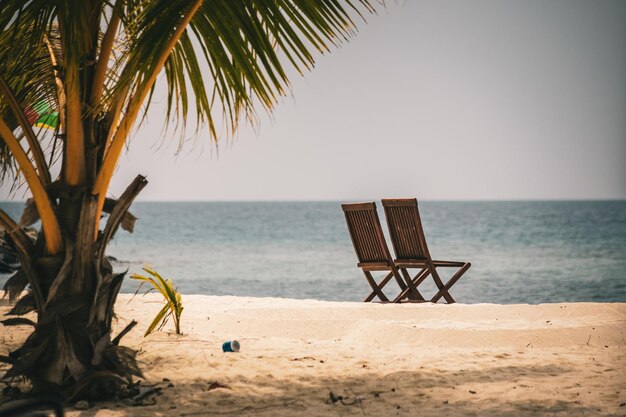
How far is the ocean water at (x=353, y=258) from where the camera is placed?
15289 millimetres

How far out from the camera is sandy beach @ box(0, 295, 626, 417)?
12.9 feet

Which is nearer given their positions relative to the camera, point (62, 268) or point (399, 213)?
point (62, 268)

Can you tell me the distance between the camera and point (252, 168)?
70.0m

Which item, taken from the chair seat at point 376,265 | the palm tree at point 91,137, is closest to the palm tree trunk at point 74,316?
the palm tree at point 91,137

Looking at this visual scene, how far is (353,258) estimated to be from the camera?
2522 cm

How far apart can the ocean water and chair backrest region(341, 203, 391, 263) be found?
337 centimetres

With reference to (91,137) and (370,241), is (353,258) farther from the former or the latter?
(91,137)

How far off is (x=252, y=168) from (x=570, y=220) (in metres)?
31.0

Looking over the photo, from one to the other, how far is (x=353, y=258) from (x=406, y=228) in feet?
56.9

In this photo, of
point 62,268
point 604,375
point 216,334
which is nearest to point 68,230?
point 62,268

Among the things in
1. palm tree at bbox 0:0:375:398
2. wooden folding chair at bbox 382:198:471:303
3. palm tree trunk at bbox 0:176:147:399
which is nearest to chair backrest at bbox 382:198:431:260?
wooden folding chair at bbox 382:198:471:303

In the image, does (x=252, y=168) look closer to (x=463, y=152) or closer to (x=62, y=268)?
(x=463, y=152)

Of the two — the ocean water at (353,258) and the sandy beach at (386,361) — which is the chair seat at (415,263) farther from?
the ocean water at (353,258)

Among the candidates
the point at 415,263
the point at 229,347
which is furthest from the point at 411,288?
the point at 229,347
